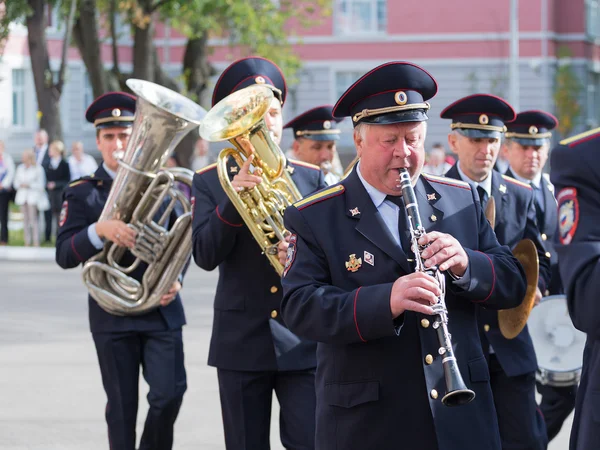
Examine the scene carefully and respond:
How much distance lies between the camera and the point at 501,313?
5148 mm

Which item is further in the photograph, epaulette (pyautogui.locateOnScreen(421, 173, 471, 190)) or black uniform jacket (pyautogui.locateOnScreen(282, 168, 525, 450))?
epaulette (pyautogui.locateOnScreen(421, 173, 471, 190))

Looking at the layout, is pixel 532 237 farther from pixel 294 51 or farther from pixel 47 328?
pixel 294 51

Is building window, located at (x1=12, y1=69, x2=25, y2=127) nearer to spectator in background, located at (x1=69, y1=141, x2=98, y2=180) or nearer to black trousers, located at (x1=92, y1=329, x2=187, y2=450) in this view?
spectator in background, located at (x1=69, y1=141, x2=98, y2=180)

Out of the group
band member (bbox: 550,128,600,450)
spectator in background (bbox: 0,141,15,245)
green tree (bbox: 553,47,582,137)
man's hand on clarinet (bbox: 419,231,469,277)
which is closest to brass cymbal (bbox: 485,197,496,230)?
man's hand on clarinet (bbox: 419,231,469,277)

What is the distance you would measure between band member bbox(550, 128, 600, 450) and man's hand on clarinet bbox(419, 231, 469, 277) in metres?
0.31

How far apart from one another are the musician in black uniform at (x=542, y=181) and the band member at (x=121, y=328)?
201 centimetres

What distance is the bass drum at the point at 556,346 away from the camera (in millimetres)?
6066

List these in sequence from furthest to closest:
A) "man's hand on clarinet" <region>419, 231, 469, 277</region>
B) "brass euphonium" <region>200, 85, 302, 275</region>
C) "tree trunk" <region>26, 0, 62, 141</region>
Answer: "tree trunk" <region>26, 0, 62, 141</region> < "brass euphonium" <region>200, 85, 302, 275</region> < "man's hand on clarinet" <region>419, 231, 469, 277</region>

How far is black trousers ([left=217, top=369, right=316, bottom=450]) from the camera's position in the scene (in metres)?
5.26

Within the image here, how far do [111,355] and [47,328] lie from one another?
557 cm

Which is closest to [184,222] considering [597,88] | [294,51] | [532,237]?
[532,237]

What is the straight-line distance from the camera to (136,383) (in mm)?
6172

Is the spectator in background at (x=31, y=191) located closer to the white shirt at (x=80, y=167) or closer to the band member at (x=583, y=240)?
the white shirt at (x=80, y=167)

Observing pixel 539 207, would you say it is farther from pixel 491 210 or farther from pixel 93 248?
pixel 93 248
